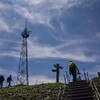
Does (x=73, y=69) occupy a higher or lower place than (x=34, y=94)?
higher

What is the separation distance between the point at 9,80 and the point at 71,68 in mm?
11444

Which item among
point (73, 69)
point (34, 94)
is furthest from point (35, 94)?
point (73, 69)

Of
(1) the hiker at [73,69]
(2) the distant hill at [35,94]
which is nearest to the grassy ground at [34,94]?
(2) the distant hill at [35,94]

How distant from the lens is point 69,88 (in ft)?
63.0

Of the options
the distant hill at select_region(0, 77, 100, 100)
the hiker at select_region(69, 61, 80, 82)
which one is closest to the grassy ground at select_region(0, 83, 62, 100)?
the distant hill at select_region(0, 77, 100, 100)

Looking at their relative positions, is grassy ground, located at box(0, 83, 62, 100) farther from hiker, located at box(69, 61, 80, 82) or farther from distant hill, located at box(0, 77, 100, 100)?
hiker, located at box(69, 61, 80, 82)

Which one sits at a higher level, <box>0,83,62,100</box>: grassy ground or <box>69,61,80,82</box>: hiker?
<box>69,61,80,82</box>: hiker

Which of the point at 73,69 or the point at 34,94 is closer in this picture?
the point at 34,94

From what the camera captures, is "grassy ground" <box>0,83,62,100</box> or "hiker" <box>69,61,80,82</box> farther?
"hiker" <box>69,61,80,82</box>

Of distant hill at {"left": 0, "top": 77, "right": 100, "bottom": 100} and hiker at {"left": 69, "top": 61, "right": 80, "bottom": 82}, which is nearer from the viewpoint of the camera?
distant hill at {"left": 0, "top": 77, "right": 100, "bottom": 100}

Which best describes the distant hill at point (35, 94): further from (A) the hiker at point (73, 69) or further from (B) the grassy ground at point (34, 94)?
(A) the hiker at point (73, 69)

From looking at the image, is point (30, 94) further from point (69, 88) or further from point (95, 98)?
point (95, 98)

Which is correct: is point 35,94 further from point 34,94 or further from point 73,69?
point 73,69

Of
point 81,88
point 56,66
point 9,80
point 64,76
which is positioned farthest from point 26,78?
point 81,88
